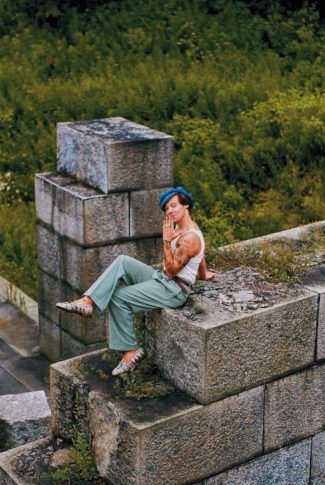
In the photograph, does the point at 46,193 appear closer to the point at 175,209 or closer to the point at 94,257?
the point at 94,257

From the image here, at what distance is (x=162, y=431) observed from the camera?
5.55 meters

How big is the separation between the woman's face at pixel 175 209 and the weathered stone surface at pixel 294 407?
1.20 meters

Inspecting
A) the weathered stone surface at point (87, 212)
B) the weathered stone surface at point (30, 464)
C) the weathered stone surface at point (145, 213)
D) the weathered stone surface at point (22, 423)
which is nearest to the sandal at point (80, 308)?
the weathered stone surface at point (30, 464)

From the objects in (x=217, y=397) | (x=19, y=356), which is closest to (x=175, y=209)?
(x=217, y=397)

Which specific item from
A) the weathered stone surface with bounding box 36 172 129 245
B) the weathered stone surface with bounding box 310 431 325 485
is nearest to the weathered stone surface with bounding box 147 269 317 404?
the weathered stone surface with bounding box 310 431 325 485

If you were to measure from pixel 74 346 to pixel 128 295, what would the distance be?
2.89 metres

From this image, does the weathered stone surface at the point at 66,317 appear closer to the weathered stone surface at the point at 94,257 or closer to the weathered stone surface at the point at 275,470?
the weathered stone surface at the point at 94,257

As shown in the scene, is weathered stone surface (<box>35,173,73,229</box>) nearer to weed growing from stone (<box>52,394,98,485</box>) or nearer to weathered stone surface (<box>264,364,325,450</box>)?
weed growing from stone (<box>52,394,98,485</box>)

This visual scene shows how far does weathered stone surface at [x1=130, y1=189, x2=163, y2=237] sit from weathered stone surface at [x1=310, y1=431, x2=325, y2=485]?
279 centimetres

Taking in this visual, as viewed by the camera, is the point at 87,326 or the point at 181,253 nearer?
the point at 181,253

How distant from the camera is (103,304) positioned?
19.9 feet

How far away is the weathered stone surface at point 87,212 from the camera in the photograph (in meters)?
8.21

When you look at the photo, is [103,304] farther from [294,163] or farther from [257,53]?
[257,53]

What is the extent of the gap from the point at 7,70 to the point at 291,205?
723 centimetres
